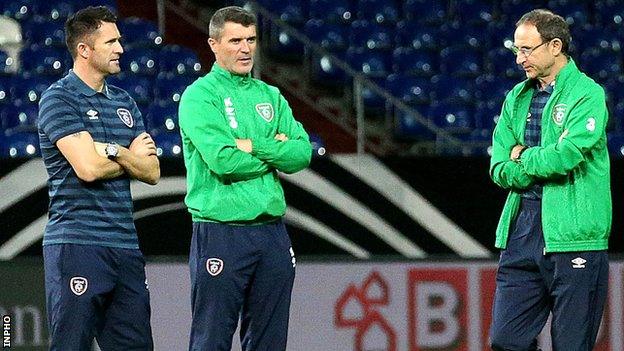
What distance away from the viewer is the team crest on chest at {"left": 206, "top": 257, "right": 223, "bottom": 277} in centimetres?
570

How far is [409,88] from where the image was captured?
1172 centimetres

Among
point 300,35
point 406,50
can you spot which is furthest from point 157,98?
point 406,50

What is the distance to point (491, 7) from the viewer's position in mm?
13555

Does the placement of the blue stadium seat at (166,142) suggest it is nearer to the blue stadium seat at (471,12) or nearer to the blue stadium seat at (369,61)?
the blue stadium seat at (369,61)

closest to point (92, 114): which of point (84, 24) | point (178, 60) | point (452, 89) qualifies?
point (84, 24)

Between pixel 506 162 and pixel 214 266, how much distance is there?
1416mm

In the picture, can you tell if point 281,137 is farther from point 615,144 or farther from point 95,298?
point 615,144

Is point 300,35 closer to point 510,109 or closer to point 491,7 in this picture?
point 491,7

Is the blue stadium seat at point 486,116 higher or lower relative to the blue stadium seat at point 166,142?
lower

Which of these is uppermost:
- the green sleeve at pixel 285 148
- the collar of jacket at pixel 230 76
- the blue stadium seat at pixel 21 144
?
the collar of jacket at pixel 230 76

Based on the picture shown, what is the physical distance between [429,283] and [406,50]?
16.2 feet

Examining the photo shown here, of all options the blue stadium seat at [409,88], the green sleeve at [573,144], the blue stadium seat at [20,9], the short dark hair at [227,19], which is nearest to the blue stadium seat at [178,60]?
the blue stadium seat at [20,9]

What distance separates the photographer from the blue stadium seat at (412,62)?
39.9 feet

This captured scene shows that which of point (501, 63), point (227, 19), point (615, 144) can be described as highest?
point (227, 19)
